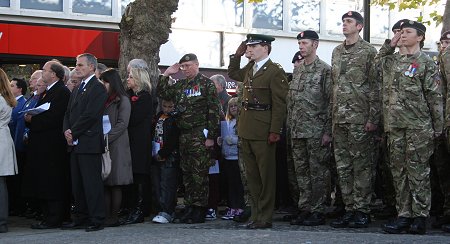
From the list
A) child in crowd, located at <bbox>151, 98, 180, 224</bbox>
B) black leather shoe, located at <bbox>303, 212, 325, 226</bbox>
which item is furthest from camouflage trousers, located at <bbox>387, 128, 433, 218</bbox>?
child in crowd, located at <bbox>151, 98, 180, 224</bbox>

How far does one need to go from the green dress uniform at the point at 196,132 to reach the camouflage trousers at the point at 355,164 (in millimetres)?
1660

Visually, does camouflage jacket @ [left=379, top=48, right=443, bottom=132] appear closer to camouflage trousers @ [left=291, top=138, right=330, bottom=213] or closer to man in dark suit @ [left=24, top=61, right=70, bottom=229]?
camouflage trousers @ [left=291, top=138, right=330, bottom=213]

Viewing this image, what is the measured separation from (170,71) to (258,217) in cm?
236

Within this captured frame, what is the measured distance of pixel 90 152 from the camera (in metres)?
9.84

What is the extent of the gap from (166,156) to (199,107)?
2.39 ft

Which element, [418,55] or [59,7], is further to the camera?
[59,7]

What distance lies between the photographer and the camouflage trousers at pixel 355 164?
961 centimetres

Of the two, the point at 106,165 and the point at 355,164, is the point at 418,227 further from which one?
the point at 106,165

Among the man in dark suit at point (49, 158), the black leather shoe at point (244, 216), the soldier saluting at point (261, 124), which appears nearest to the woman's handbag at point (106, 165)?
the man in dark suit at point (49, 158)

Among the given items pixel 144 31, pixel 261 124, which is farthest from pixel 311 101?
pixel 144 31

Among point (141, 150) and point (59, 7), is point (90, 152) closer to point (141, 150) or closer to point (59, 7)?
point (141, 150)

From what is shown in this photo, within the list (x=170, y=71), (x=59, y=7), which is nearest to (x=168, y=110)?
(x=170, y=71)

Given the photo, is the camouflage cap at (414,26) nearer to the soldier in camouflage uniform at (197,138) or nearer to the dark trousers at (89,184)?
the soldier in camouflage uniform at (197,138)

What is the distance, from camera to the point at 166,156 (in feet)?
35.0
